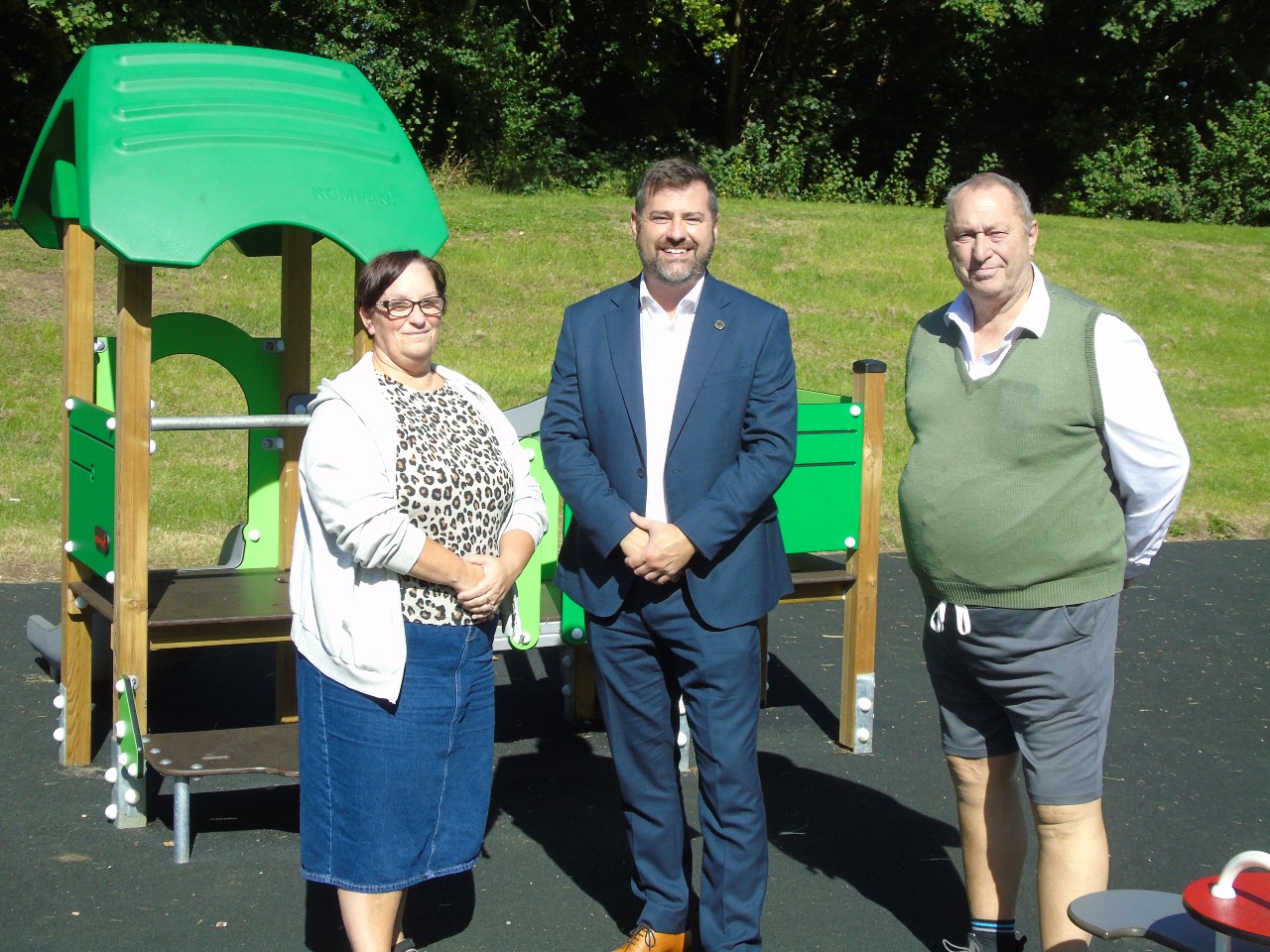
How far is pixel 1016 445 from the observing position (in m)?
3.04

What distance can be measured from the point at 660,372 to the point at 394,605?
898 millimetres

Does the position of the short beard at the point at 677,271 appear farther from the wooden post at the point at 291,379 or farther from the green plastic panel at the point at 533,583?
the wooden post at the point at 291,379

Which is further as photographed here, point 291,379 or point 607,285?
point 607,285

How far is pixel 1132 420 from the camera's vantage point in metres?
2.96

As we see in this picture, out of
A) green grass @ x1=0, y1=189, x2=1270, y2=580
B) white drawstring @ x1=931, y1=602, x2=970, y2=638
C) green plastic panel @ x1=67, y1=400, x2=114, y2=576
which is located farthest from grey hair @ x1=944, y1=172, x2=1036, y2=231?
green grass @ x1=0, y1=189, x2=1270, y2=580

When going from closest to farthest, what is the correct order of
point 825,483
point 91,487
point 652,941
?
point 652,941 < point 91,487 < point 825,483

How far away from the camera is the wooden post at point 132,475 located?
4148mm

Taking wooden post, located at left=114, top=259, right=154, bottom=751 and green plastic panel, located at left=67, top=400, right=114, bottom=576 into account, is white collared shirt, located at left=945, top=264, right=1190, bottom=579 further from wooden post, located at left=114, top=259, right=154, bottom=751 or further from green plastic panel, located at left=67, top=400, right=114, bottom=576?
green plastic panel, located at left=67, top=400, right=114, bottom=576

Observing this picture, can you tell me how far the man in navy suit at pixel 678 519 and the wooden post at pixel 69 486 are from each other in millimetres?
2090

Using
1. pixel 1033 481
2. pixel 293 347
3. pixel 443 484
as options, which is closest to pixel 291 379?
pixel 293 347

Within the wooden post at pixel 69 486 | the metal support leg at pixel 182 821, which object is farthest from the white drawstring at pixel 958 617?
the wooden post at pixel 69 486

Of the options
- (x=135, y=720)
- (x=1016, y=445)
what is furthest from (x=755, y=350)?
(x=135, y=720)

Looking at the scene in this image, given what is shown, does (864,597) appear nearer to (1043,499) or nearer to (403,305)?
(1043,499)

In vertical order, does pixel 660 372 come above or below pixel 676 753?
above
